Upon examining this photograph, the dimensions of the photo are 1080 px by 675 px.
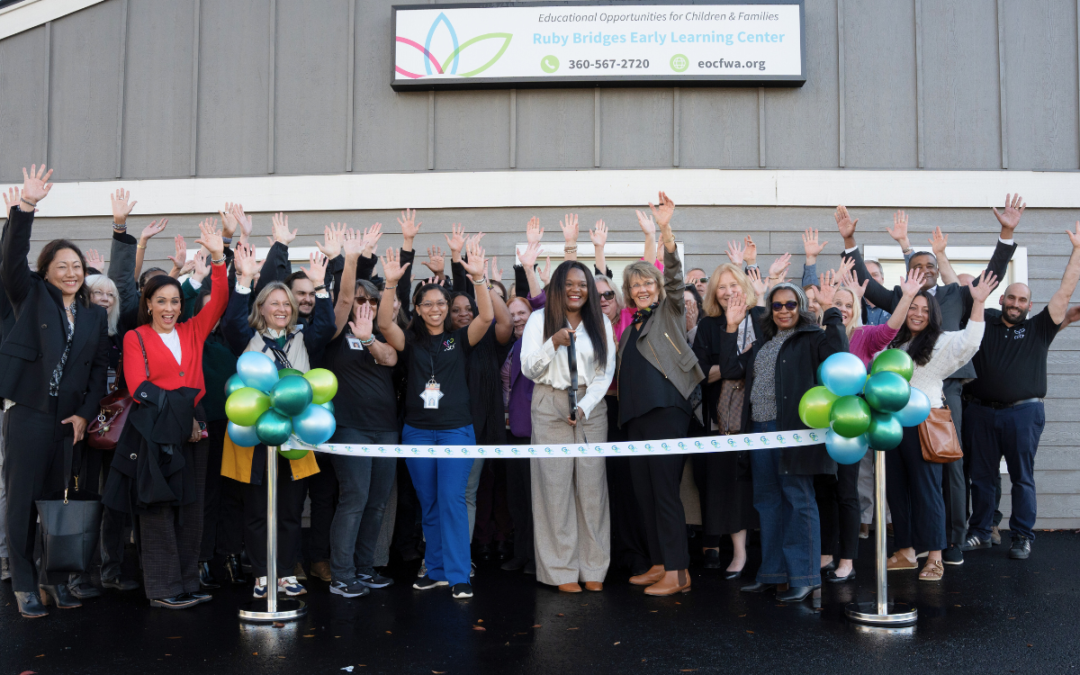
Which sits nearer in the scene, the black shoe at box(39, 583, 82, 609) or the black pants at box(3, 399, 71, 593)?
the black pants at box(3, 399, 71, 593)

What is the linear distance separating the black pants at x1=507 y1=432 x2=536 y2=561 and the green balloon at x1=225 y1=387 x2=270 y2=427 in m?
2.14

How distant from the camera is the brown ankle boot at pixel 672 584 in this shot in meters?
5.40

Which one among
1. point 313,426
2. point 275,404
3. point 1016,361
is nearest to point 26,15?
point 275,404

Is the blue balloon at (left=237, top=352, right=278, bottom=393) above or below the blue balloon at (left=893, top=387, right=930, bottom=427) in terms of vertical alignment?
above

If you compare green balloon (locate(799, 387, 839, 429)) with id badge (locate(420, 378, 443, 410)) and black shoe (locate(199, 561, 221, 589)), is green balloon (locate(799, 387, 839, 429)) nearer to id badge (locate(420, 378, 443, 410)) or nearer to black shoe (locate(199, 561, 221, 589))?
id badge (locate(420, 378, 443, 410))

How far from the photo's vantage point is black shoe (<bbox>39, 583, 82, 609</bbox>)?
5172mm

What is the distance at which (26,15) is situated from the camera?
8828 mm

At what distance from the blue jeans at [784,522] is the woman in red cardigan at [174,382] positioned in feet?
12.1

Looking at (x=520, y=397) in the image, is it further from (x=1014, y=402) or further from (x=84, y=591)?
(x=1014, y=402)

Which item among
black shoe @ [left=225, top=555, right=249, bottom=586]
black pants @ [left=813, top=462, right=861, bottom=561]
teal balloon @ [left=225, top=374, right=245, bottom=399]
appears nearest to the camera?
teal balloon @ [left=225, top=374, right=245, bottom=399]

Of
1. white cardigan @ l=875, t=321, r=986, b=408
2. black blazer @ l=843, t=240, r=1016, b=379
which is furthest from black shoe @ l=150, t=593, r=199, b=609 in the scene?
black blazer @ l=843, t=240, r=1016, b=379

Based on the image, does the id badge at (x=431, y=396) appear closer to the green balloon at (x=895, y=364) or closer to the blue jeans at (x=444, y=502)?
the blue jeans at (x=444, y=502)

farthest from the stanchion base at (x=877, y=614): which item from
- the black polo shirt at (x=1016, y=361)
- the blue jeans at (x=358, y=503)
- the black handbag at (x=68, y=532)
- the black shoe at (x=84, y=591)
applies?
the black shoe at (x=84, y=591)

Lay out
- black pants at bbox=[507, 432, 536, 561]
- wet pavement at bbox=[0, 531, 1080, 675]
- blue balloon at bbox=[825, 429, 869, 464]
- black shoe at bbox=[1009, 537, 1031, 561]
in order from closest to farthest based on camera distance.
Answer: wet pavement at bbox=[0, 531, 1080, 675] → blue balloon at bbox=[825, 429, 869, 464] → black pants at bbox=[507, 432, 536, 561] → black shoe at bbox=[1009, 537, 1031, 561]
